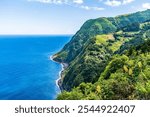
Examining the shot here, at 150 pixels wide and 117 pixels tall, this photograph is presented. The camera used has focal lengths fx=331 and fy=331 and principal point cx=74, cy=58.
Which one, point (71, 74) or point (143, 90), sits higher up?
point (143, 90)

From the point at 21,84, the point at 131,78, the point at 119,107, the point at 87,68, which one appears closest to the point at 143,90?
the point at 131,78

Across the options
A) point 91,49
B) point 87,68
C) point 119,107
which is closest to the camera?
point 119,107

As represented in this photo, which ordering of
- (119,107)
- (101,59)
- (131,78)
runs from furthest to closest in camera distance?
1. (101,59)
2. (131,78)
3. (119,107)

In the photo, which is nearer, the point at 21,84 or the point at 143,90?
the point at 143,90

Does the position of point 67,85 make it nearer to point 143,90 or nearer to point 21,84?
point 21,84

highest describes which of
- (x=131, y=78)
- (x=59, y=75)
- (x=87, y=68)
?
(x=131, y=78)

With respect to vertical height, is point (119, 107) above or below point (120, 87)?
Answer: above

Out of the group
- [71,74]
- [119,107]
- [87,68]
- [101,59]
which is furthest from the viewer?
[101,59]

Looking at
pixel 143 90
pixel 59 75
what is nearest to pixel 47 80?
pixel 59 75

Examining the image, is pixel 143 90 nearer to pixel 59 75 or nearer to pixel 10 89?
pixel 10 89
